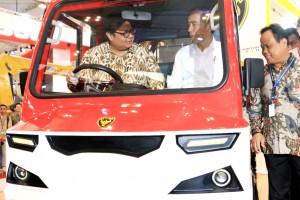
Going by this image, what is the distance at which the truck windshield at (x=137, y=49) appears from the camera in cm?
241

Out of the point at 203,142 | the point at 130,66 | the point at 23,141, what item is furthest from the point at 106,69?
the point at 203,142

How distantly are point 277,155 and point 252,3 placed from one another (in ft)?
7.75

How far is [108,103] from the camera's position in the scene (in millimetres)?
2201

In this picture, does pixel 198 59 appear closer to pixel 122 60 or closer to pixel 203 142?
pixel 122 60

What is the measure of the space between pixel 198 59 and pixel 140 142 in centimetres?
89

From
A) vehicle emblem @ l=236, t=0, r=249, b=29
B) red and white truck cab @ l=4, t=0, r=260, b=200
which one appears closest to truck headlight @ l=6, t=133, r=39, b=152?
red and white truck cab @ l=4, t=0, r=260, b=200

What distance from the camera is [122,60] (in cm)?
281

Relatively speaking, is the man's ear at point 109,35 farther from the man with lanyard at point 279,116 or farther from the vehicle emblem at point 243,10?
→ the vehicle emblem at point 243,10

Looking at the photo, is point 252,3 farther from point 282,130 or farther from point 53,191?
point 53,191

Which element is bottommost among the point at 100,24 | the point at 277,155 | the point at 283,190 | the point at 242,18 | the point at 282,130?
the point at 283,190

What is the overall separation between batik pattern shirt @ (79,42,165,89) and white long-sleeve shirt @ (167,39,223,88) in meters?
0.13

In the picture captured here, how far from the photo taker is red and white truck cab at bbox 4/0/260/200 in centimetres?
183

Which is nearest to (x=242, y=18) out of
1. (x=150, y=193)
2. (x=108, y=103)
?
(x=108, y=103)

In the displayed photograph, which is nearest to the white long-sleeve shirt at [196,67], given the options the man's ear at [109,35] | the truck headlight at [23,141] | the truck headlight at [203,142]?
the truck headlight at [203,142]
